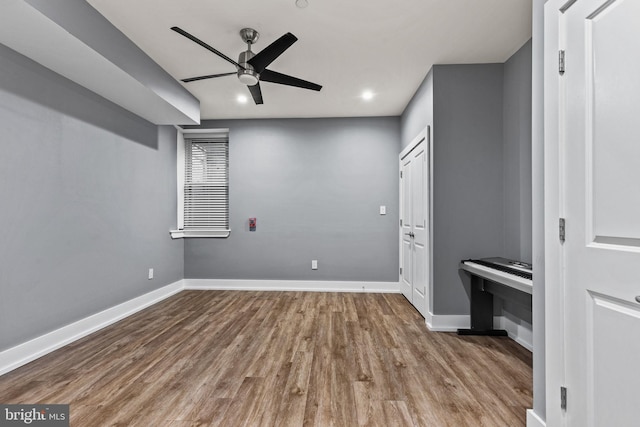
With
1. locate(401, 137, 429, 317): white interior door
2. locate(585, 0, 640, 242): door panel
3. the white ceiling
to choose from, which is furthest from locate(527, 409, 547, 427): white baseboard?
the white ceiling

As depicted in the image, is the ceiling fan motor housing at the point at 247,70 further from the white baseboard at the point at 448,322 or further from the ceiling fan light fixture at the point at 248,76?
the white baseboard at the point at 448,322

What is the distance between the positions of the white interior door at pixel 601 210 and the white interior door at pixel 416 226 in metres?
1.87

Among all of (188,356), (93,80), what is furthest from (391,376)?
(93,80)

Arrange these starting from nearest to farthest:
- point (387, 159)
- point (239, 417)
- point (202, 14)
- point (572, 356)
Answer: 1. point (572, 356)
2. point (239, 417)
3. point (202, 14)
4. point (387, 159)

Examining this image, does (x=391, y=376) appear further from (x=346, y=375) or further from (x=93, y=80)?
(x=93, y=80)

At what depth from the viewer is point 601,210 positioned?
1.10 metres

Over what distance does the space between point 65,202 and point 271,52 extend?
2222 millimetres

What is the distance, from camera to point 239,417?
1.61m

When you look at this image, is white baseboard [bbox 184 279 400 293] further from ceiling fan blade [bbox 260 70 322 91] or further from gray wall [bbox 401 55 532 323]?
ceiling fan blade [bbox 260 70 322 91]

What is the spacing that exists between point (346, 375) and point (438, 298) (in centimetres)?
139

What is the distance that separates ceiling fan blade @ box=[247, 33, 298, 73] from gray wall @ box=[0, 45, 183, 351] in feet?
5.69

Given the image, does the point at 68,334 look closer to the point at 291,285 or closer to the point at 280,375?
the point at 280,375

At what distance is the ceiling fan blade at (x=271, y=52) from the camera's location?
2130 millimetres

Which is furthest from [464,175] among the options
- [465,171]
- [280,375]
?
[280,375]
